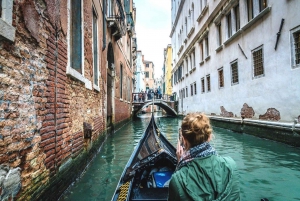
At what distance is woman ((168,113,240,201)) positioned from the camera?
95 centimetres

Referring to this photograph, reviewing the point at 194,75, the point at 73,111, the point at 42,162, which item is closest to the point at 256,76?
the point at 73,111

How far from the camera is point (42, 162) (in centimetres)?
210

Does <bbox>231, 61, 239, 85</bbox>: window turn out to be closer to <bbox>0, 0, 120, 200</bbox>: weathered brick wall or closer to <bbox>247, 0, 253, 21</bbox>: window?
<bbox>247, 0, 253, 21</bbox>: window

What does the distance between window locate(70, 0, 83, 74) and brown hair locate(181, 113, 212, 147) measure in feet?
10.2

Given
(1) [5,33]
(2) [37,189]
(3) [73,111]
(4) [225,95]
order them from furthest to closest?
(4) [225,95] < (3) [73,111] < (2) [37,189] < (1) [5,33]

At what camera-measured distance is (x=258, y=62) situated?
6.43m

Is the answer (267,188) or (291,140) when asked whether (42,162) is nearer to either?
A: (267,188)

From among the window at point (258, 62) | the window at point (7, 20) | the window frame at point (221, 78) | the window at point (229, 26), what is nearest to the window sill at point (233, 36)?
the window at point (229, 26)

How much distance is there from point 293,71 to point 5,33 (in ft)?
17.6

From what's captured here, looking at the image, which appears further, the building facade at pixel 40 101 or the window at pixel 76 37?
the window at pixel 76 37

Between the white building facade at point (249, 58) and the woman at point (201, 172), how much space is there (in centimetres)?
468

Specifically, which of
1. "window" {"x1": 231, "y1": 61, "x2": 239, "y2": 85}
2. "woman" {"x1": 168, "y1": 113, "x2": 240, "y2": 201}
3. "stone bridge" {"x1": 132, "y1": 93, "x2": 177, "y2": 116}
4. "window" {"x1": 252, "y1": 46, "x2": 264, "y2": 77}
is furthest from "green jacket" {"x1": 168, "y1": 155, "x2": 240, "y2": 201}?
"stone bridge" {"x1": 132, "y1": 93, "x2": 177, "y2": 116}

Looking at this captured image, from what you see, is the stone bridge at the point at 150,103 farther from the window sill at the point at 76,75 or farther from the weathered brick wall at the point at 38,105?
the weathered brick wall at the point at 38,105

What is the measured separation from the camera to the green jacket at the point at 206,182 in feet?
3.09
